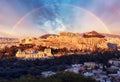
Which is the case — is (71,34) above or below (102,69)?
above

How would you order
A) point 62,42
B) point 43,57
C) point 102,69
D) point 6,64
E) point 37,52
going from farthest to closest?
point 62,42
point 37,52
point 43,57
point 6,64
point 102,69

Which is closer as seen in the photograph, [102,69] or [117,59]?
[102,69]

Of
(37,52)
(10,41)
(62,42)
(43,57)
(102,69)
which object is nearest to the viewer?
(102,69)

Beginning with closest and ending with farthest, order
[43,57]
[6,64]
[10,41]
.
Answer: [6,64]
[43,57]
[10,41]

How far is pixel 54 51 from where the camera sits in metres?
62.8

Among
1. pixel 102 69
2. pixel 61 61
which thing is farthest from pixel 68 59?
pixel 102 69

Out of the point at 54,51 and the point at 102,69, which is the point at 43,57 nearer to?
the point at 54,51

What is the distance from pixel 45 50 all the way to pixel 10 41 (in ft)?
53.6

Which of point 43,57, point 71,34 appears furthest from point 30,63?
point 71,34

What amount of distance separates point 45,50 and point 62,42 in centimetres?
699

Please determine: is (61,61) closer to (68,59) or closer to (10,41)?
(68,59)

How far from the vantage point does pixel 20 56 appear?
196 feet

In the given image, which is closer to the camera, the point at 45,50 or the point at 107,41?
the point at 45,50

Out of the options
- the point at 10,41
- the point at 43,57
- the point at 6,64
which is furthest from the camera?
the point at 10,41
